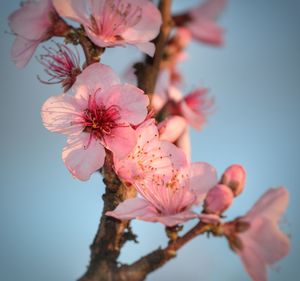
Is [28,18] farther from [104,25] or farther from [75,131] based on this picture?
[75,131]

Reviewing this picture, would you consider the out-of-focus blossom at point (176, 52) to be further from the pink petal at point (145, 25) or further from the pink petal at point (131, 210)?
the pink petal at point (131, 210)

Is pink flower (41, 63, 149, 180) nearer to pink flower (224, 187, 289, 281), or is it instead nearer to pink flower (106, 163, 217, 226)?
pink flower (106, 163, 217, 226)

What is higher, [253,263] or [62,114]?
[62,114]

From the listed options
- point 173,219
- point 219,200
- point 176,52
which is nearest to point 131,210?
point 173,219

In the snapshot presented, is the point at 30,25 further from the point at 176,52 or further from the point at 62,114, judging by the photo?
the point at 176,52

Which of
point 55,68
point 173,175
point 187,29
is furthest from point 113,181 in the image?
point 187,29

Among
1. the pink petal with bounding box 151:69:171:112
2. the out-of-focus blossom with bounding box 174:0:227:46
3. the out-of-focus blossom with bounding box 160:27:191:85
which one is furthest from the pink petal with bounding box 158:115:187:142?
the out-of-focus blossom with bounding box 174:0:227:46
